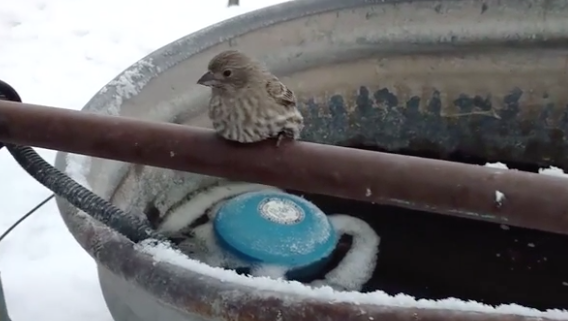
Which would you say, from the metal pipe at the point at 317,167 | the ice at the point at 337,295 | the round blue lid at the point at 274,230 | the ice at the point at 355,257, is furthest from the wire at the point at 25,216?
the ice at the point at 337,295

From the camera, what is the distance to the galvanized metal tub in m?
1.55

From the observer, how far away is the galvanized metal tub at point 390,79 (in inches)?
60.9

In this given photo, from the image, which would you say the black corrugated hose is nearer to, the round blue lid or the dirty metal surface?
the dirty metal surface

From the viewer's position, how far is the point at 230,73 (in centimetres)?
121

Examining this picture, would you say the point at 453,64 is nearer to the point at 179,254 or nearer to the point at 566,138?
the point at 566,138

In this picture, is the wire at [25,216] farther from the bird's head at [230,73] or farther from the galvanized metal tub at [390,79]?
the bird's head at [230,73]

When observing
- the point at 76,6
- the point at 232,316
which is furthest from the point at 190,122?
the point at 76,6

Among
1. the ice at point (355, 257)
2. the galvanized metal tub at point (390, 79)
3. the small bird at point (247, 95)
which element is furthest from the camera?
the ice at point (355, 257)

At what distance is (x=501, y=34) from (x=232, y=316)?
1447 mm

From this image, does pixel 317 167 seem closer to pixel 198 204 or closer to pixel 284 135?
pixel 284 135

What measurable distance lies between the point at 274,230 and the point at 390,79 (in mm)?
633

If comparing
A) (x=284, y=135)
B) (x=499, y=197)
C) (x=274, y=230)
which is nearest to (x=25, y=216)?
(x=274, y=230)

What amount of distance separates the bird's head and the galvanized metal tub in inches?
10.3

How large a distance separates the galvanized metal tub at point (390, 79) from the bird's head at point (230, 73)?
10.3 inches
